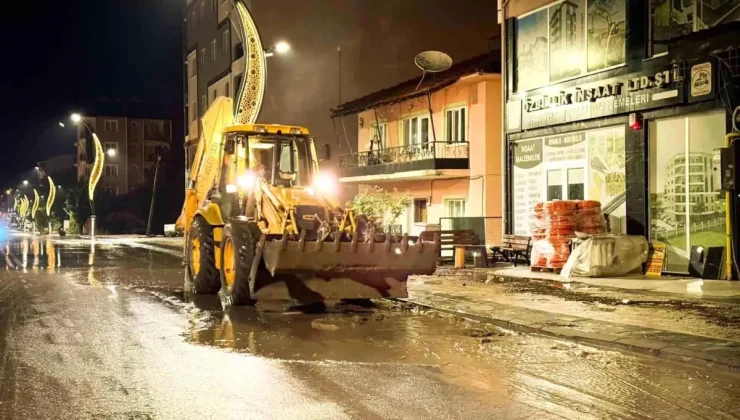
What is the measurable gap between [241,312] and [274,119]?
28.9 m

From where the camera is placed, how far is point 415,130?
107ft

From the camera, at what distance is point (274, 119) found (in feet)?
137

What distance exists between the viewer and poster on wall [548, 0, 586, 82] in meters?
21.2

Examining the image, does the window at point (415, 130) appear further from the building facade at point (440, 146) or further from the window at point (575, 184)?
the window at point (575, 184)

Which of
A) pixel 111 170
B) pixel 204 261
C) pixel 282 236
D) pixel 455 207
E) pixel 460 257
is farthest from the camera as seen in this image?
pixel 111 170

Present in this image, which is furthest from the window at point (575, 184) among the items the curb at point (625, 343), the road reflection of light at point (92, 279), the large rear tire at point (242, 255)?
the road reflection of light at point (92, 279)

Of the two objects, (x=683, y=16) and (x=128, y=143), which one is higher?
(x=128, y=143)

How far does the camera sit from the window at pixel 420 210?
107 feet

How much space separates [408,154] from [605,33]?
12.4 m

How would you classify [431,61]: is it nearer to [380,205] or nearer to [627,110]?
[380,205]

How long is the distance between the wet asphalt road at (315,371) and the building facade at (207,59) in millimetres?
31624

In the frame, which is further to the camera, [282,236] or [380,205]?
[380,205]

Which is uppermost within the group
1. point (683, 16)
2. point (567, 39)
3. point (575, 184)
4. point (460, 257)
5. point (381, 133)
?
point (567, 39)

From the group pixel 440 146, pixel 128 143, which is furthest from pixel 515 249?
pixel 128 143
